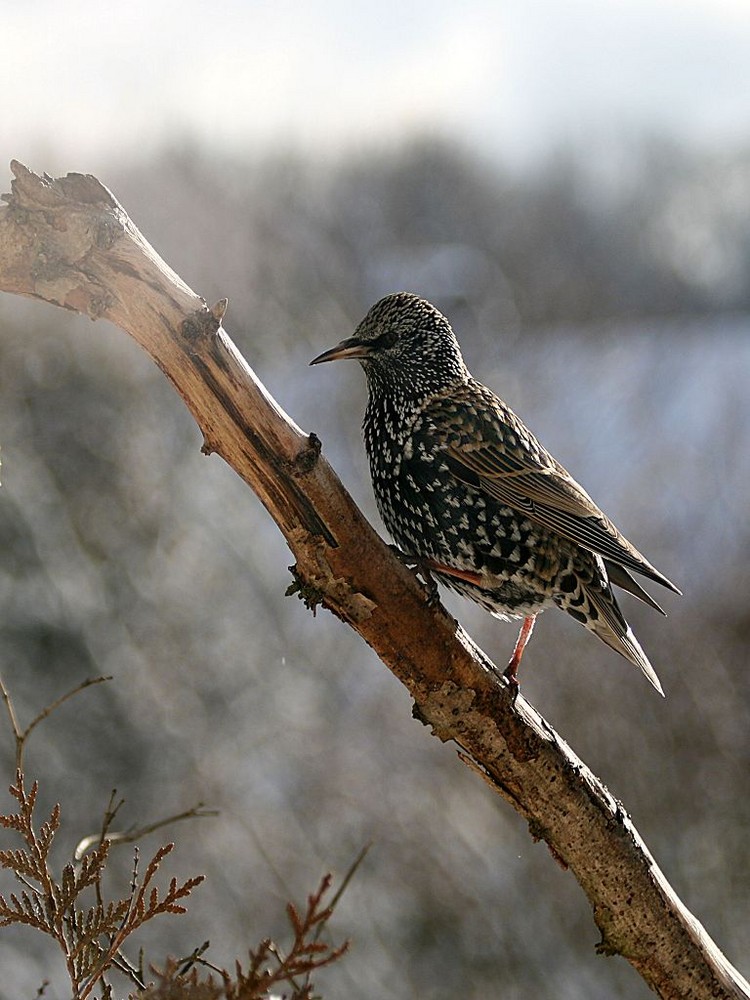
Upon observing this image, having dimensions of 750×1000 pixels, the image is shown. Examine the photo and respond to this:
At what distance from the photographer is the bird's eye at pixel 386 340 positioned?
2.03 m

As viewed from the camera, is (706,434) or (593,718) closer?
(593,718)

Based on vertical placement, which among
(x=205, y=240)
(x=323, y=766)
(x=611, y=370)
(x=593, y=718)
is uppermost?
(x=611, y=370)

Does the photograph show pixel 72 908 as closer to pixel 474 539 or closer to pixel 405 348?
pixel 474 539

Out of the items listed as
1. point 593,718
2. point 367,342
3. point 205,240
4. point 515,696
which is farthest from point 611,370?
point 515,696

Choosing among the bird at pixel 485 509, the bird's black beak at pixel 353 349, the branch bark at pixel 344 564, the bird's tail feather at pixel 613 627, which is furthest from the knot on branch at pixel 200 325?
the bird's tail feather at pixel 613 627

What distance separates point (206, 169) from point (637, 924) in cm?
408

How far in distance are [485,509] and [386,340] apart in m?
0.42

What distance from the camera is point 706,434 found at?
4.77 meters

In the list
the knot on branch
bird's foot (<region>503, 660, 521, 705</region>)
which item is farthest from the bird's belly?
the knot on branch

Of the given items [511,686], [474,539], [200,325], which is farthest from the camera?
[474,539]

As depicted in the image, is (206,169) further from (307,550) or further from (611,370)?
(307,550)

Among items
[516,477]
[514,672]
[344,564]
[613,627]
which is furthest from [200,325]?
[613,627]

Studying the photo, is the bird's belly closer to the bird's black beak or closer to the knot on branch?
the bird's black beak

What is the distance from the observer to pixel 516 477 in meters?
1.90
